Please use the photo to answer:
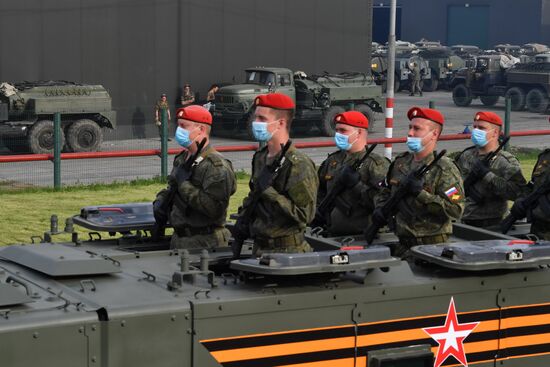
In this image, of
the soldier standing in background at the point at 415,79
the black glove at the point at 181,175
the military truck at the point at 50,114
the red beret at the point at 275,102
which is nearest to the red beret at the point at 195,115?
the black glove at the point at 181,175

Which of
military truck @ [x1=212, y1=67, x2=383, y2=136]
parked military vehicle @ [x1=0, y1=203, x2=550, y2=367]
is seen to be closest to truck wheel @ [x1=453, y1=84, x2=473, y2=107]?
military truck @ [x1=212, y1=67, x2=383, y2=136]

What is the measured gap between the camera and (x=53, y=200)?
1593 cm

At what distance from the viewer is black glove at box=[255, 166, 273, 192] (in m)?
6.80

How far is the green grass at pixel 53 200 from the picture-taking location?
1355cm

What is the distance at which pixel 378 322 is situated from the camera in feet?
20.9

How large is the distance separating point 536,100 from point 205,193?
31.1 m

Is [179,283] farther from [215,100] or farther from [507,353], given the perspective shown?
[215,100]

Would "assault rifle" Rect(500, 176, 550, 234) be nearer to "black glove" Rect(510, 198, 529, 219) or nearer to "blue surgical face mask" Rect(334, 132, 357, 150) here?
"black glove" Rect(510, 198, 529, 219)

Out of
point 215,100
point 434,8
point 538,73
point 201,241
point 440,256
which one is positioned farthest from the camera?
point 434,8

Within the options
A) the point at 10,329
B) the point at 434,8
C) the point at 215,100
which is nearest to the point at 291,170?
the point at 10,329

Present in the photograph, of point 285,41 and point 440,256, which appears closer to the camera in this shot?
point 440,256

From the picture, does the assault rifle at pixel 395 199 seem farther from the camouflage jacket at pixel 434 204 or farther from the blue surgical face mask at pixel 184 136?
the blue surgical face mask at pixel 184 136

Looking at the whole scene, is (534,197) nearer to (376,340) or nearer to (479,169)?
(479,169)

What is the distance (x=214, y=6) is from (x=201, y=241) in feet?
74.9
